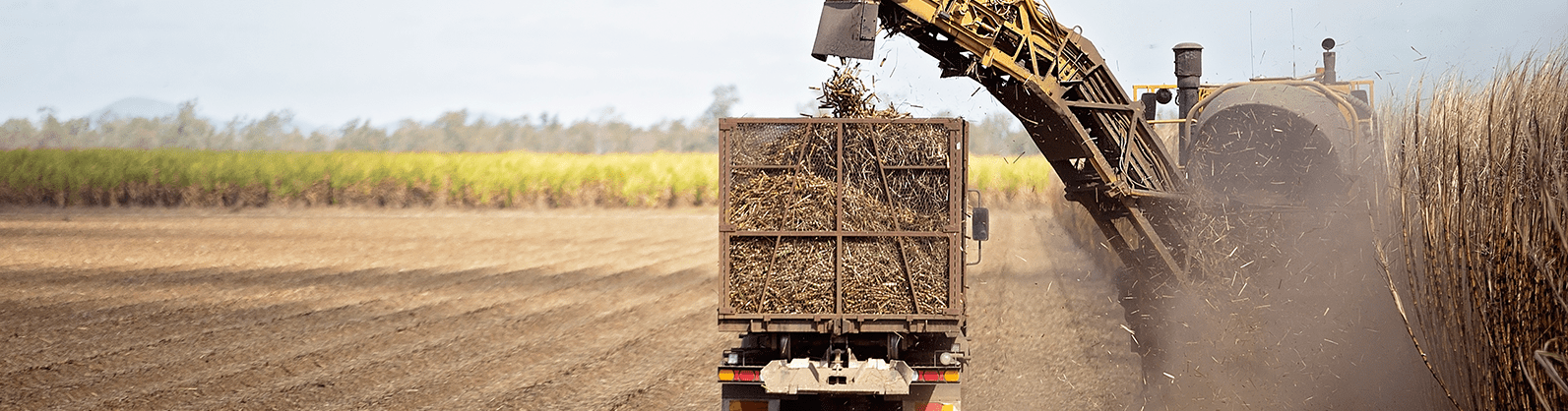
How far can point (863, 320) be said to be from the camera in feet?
23.4

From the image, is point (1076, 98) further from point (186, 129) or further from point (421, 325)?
point (186, 129)

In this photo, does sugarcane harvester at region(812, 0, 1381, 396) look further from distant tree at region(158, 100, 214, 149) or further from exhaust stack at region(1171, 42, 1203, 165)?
distant tree at region(158, 100, 214, 149)

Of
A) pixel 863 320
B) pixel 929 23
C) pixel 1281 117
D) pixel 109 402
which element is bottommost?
pixel 109 402

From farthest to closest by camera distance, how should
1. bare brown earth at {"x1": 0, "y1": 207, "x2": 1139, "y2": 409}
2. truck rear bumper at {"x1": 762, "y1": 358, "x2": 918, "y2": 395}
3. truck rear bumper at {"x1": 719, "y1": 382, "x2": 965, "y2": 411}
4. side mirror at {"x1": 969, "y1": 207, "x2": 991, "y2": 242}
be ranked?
bare brown earth at {"x1": 0, "y1": 207, "x2": 1139, "y2": 409}, side mirror at {"x1": 969, "y1": 207, "x2": 991, "y2": 242}, truck rear bumper at {"x1": 719, "y1": 382, "x2": 965, "y2": 411}, truck rear bumper at {"x1": 762, "y1": 358, "x2": 918, "y2": 395}

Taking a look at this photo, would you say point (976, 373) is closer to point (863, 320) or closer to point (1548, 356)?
point (863, 320)

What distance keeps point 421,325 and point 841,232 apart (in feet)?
27.4

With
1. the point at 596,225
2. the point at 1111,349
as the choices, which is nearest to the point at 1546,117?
the point at 1111,349

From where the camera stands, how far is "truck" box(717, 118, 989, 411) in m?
7.07

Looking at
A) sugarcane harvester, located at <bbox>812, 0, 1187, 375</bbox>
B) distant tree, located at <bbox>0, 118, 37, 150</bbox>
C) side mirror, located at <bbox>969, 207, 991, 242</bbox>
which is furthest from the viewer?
distant tree, located at <bbox>0, 118, 37, 150</bbox>

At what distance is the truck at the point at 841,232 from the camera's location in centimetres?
707

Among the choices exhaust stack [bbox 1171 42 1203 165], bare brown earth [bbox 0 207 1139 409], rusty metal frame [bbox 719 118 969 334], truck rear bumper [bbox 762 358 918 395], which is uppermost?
exhaust stack [bbox 1171 42 1203 165]

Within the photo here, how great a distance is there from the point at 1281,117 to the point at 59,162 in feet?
128

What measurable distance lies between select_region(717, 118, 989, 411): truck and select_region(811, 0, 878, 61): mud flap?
96cm

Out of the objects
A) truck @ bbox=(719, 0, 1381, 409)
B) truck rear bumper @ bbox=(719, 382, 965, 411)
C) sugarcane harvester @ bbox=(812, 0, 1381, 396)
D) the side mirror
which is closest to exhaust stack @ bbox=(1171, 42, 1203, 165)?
truck @ bbox=(719, 0, 1381, 409)
